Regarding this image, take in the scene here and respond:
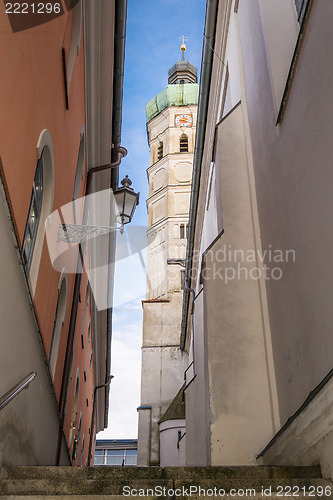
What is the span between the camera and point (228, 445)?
6.07 m

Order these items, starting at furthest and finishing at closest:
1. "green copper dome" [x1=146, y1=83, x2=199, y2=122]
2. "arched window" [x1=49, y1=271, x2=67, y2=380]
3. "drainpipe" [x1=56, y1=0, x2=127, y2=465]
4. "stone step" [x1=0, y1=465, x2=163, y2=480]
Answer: "green copper dome" [x1=146, y1=83, x2=199, y2=122], "drainpipe" [x1=56, y1=0, x2=127, y2=465], "arched window" [x1=49, y1=271, x2=67, y2=380], "stone step" [x1=0, y1=465, x2=163, y2=480]

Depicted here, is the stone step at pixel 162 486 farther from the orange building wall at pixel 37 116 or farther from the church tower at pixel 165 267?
the church tower at pixel 165 267

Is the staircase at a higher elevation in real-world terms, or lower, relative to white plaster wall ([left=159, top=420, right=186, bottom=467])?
lower

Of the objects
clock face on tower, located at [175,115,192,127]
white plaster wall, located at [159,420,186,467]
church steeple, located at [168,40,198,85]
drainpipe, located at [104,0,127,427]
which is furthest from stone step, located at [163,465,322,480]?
church steeple, located at [168,40,198,85]

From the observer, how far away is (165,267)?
1401 inches

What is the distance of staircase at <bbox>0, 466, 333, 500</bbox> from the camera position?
3.76 meters

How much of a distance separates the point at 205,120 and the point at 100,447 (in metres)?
37.6

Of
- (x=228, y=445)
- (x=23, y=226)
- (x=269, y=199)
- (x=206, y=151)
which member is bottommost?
(x=228, y=445)

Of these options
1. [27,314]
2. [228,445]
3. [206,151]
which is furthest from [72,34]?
[206,151]

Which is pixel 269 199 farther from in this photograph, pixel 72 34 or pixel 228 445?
pixel 72 34

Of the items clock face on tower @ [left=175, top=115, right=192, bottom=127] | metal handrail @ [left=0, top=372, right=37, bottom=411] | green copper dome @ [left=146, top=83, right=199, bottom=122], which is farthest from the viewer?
green copper dome @ [left=146, top=83, right=199, bottom=122]

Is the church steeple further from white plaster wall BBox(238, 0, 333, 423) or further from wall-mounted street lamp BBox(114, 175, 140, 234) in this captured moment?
white plaster wall BBox(238, 0, 333, 423)

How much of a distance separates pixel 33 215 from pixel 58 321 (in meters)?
3.41

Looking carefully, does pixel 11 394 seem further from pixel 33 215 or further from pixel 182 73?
pixel 182 73
